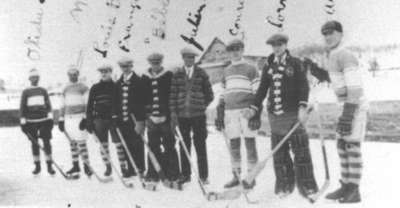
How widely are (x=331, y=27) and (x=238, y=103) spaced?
857mm

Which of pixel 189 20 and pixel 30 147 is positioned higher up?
pixel 189 20

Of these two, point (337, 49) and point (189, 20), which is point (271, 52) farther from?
point (189, 20)

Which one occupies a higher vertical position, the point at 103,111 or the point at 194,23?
the point at 194,23

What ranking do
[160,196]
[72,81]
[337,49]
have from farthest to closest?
[72,81]
[160,196]
[337,49]

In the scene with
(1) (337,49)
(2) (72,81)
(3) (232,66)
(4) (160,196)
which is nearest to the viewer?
(1) (337,49)

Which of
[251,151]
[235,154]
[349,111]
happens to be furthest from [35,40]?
[349,111]

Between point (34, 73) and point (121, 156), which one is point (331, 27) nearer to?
point (121, 156)

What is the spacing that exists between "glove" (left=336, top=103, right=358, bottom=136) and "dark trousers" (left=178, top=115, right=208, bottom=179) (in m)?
1.00

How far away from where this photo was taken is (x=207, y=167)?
320 centimetres

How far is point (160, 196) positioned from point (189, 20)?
145 centimetres

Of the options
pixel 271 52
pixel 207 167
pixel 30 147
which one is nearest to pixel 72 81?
pixel 30 147

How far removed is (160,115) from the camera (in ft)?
10.6

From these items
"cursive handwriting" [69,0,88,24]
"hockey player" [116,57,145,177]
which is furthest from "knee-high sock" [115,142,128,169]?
"cursive handwriting" [69,0,88,24]

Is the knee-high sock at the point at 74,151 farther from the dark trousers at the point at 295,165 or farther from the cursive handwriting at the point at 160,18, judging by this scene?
the dark trousers at the point at 295,165
